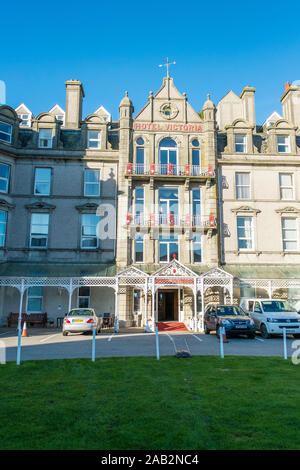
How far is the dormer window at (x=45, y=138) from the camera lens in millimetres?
25422

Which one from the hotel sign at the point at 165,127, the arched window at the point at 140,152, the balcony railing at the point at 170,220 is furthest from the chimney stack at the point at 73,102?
the balcony railing at the point at 170,220

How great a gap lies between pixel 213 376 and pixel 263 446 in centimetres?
391

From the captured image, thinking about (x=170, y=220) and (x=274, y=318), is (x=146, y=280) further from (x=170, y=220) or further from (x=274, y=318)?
(x=274, y=318)

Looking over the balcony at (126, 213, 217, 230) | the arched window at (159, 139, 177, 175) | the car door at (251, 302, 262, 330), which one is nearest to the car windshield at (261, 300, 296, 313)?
the car door at (251, 302, 262, 330)

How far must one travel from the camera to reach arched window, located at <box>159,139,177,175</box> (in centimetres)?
2477

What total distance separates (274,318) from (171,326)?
24.2ft

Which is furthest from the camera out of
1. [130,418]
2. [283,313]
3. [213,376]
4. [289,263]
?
[289,263]

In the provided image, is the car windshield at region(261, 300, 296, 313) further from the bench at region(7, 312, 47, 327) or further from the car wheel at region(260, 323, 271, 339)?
the bench at region(7, 312, 47, 327)

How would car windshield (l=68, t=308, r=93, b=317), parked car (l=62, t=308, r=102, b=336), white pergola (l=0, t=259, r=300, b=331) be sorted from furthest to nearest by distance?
white pergola (l=0, t=259, r=300, b=331)
car windshield (l=68, t=308, r=93, b=317)
parked car (l=62, t=308, r=102, b=336)

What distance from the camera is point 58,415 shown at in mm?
5500

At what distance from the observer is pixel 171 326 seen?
21.7 meters

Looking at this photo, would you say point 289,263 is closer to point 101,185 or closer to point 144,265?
point 144,265

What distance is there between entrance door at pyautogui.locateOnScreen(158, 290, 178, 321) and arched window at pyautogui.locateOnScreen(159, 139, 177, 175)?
27.9 ft
